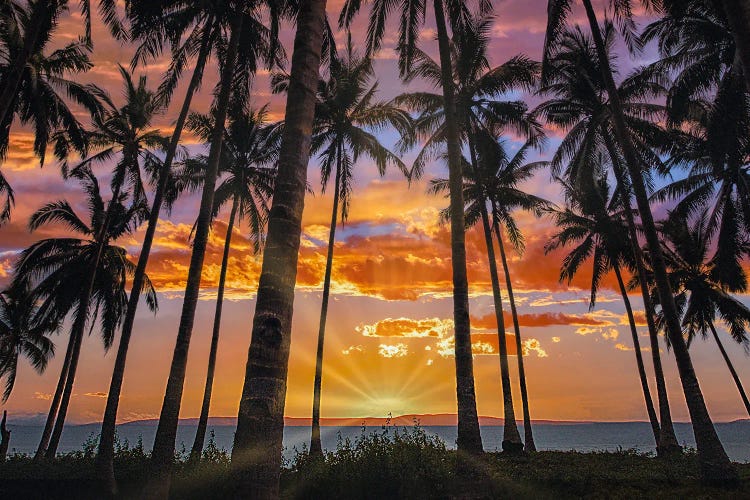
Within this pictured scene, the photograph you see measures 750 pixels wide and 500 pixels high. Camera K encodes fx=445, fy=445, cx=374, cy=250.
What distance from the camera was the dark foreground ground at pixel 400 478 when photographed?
8.99 m

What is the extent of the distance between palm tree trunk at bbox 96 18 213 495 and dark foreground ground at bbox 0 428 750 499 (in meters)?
0.44

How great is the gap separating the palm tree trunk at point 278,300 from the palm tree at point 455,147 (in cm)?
689

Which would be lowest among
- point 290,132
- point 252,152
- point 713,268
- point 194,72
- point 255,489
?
point 255,489

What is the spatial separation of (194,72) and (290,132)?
11.9 meters

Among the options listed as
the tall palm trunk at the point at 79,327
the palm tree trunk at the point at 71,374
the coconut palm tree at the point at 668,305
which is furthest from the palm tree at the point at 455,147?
the palm tree trunk at the point at 71,374

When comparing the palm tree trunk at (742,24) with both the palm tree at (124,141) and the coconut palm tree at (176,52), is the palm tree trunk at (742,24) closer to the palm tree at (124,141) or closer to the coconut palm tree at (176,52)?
the coconut palm tree at (176,52)

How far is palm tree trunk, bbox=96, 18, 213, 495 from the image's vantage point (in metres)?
11.5

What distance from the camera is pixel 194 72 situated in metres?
14.3

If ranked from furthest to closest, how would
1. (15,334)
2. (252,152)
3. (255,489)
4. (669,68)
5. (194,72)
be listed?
(15,334)
(252,152)
(669,68)
(194,72)
(255,489)

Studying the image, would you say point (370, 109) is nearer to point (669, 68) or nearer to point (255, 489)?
point (669, 68)

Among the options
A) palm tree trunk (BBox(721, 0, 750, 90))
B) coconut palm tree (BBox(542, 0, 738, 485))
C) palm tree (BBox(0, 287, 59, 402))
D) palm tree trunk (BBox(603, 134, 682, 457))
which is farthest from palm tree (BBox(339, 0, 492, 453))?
palm tree (BBox(0, 287, 59, 402))

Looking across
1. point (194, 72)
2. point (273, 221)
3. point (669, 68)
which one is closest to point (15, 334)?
point (194, 72)

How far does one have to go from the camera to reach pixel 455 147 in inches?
477

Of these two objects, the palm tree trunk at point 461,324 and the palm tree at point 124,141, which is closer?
the palm tree trunk at point 461,324
